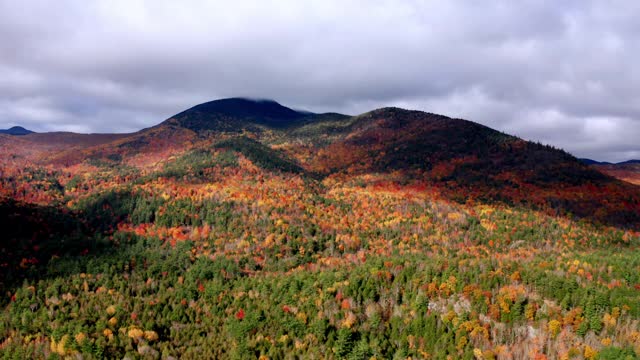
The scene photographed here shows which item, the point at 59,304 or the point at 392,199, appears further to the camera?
the point at 392,199

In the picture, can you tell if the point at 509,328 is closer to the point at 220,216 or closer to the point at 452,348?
the point at 452,348

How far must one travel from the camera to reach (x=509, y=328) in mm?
51031

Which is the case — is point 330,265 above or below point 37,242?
below

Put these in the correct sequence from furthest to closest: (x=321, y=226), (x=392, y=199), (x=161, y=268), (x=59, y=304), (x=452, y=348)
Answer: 1. (x=392, y=199)
2. (x=321, y=226)
3. (x=161, y=268)
4. (x=59, y=304)
5. (x=452, y=348)

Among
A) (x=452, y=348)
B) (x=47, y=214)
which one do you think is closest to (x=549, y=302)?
(x=452, y=348)

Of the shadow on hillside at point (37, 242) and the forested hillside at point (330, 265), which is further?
the shadow on hillside at point (37, 242)

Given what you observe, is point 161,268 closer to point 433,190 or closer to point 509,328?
point 509,328

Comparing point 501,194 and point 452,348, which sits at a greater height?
point 501,194

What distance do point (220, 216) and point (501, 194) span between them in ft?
420

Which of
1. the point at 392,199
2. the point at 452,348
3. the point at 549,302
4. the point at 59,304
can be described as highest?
the point at 392,199

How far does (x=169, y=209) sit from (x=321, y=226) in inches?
2688

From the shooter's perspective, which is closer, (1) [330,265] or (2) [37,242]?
(1) [330,265]

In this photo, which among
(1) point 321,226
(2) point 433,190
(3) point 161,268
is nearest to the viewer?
(3) point 161,268

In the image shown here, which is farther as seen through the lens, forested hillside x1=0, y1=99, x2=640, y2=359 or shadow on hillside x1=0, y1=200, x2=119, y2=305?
shadow on hillside x1=0, y1=200, x2=119, y2=305
